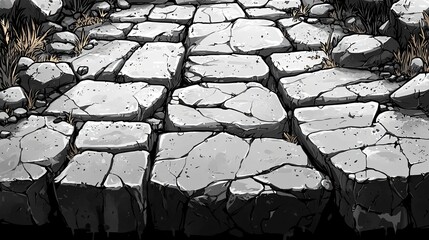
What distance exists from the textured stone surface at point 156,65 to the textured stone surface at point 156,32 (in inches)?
3.6

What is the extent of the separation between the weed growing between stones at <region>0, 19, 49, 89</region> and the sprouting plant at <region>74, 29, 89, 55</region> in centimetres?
19

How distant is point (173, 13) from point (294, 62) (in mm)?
1081

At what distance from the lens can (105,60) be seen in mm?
3156

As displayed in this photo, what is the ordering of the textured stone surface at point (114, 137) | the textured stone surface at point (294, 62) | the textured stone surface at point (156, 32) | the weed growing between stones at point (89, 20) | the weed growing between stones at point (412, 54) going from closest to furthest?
the textured stone surface at point (114, 137) → the weed growing between stones at point (412, 54) → the textured stone surface at point (294, 62) → the textured stone surface at point (156, 32) → the weed growing between stones at point (89, 20)

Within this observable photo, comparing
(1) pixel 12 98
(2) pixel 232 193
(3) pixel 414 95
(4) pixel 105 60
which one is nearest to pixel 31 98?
(1) pixel 12 98

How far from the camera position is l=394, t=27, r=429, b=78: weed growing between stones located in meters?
2.88

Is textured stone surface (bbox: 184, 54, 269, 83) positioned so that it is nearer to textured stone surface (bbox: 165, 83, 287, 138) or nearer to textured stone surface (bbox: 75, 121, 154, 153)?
textured stone surface (bbox: 165, 83, 287, 138)

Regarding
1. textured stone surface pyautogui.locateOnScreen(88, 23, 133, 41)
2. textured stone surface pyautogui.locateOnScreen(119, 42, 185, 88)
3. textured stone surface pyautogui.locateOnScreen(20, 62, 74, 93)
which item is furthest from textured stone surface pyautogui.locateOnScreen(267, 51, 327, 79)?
textured stone surface pyautogui.locateOnScreen(20, 62, 74, 93)

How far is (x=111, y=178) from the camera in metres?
2.19

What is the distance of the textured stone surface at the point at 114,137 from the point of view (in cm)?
238

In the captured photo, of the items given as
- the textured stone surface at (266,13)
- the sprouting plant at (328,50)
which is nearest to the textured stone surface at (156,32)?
the textured stone surface at (266,13)

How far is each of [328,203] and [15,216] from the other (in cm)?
120

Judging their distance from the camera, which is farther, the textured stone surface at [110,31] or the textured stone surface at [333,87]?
the textured stone surface at [110,31]

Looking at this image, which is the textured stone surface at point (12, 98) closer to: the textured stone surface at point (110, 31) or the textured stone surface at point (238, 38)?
the textured stone surface at point (110, 31)
